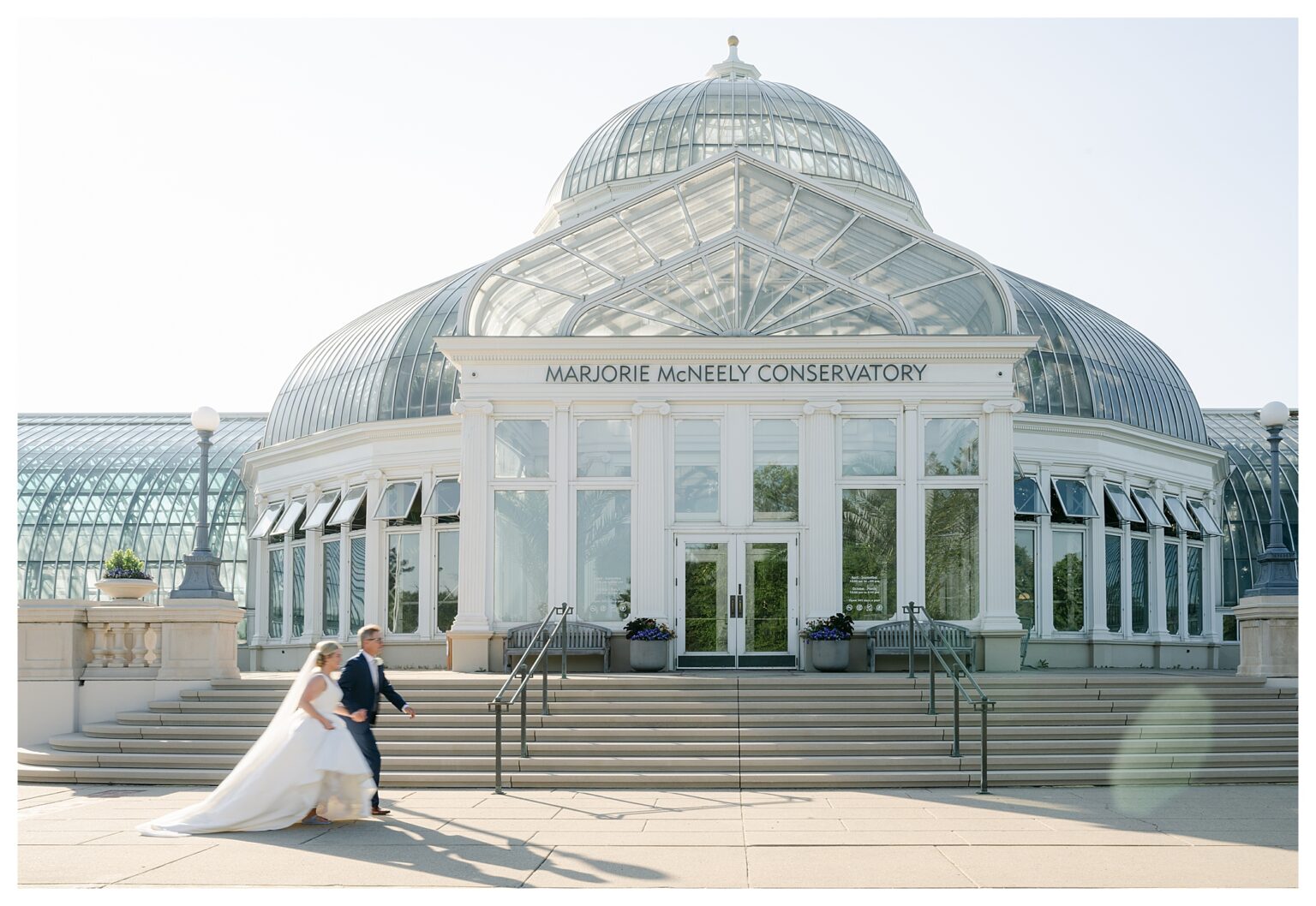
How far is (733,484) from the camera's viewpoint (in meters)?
22.6

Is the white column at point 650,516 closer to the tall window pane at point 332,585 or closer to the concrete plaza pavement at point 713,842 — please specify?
the concrete plaza pavement at point 713,842

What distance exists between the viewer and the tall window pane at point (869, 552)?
22.3m

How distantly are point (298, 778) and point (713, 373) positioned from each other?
40.1 ft

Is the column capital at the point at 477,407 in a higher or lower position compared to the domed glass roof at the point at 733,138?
lower

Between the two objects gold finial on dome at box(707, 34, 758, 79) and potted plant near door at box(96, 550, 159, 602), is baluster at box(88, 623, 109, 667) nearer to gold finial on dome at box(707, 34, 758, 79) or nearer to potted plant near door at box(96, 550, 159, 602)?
potted plant near door at box(96, 550, 159, 602)

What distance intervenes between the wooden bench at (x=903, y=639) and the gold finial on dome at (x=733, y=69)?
20.9m

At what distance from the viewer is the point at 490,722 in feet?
55.7

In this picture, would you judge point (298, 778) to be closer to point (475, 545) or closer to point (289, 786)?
point (289, 786)

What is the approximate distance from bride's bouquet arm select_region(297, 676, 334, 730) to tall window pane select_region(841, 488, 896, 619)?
11.7 m

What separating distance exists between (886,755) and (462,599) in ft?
28.5

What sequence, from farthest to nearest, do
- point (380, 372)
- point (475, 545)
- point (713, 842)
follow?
point (380, 372) → point (475, 545) → point (713, 842)

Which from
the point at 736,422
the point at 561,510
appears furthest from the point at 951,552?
the point at 561,510

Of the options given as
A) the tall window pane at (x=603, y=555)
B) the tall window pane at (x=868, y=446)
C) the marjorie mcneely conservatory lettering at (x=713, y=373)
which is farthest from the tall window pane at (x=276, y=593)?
the tall window pane at (x=868, y=446)

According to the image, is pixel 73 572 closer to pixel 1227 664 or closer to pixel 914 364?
pixel 914 364
